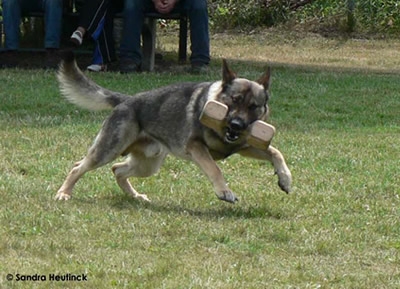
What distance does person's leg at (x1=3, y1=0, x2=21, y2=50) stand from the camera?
14.2 metres

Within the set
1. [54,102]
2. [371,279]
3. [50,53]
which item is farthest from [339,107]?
[371,279]

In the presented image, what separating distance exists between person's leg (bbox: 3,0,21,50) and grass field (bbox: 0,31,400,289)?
1.79m

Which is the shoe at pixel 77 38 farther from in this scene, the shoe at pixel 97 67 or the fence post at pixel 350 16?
the fence post at pixel 350 16

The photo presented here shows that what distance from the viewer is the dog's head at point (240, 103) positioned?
7.22 meters

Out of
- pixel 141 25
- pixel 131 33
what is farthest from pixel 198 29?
pixel 131 33

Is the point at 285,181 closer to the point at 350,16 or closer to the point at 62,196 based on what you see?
the point at 62,196

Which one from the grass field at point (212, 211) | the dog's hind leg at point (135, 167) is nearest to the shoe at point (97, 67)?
the grass field at point (212, 211)

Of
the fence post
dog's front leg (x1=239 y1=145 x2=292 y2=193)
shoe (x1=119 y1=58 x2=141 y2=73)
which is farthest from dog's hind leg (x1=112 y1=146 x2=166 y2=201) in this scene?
the fence post

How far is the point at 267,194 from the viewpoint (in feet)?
25.7

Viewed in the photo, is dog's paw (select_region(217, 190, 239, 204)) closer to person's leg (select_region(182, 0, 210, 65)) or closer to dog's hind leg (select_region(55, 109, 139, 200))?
dog's hind leg (select_region(55, 109, 139, 200))

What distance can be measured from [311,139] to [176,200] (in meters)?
2.97

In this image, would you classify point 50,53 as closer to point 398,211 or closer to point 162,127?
point 162,127

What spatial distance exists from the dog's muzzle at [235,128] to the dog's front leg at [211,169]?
229 mm

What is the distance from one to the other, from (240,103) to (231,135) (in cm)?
23
